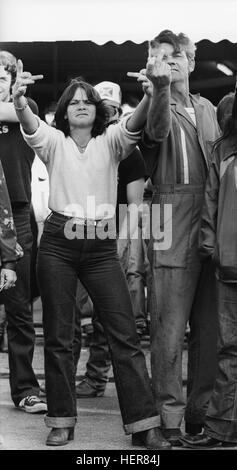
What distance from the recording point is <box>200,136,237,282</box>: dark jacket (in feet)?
15.7

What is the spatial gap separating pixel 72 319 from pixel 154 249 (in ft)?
1.92

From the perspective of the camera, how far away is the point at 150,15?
718cm

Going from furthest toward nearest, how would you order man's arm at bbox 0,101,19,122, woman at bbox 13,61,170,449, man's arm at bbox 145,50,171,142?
1. man's arm at bbox 0,101,19,122
2. woman at bbox 13,61,170,449
3. man's arm at bbox 145,50,171,142

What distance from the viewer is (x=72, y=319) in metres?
5.03

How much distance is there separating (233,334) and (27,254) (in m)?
1.72

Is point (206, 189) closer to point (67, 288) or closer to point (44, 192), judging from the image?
point (67, 288)

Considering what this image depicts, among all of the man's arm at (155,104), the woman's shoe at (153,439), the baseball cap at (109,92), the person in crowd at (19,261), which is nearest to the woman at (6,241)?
the man's arm at (155,104)

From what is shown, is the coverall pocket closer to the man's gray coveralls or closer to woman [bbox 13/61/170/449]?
the man's gray coveralls

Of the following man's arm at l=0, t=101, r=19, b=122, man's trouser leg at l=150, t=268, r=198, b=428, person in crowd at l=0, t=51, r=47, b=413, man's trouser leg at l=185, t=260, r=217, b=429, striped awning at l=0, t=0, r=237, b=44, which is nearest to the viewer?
man's trouser leg at l=150, t=268, r=198, b=428

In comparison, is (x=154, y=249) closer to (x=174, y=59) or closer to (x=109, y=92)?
(x=174, y=59)

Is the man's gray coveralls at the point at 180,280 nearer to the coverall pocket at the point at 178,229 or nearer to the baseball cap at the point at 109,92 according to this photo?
the coverall pocket at the point at 178,229

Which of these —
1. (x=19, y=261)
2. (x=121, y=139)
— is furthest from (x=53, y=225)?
(x=19, y=261)

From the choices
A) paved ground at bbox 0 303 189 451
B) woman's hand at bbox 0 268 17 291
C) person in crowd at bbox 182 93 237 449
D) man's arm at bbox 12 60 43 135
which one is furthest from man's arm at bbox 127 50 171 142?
paved ground at bbox 0 303 189 451
